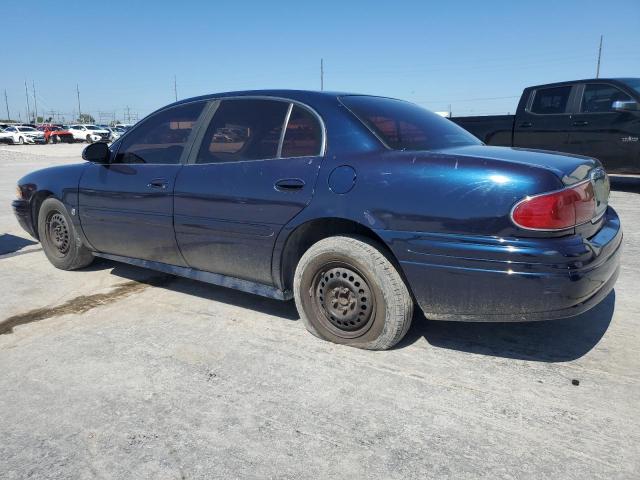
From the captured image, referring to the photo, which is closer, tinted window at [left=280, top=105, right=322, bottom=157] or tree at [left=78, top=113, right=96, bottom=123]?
tinted window at [left=280, top=105, right=322, bottom=157]

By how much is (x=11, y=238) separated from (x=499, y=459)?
6098mm

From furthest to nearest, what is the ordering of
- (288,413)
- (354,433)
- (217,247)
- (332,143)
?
(217,247)
(332,143)
(288,413)
(354,433)

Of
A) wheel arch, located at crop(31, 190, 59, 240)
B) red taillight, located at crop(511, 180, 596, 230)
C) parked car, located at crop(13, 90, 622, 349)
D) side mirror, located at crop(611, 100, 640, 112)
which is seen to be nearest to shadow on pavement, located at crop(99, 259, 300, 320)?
parked car, located at crop(13, 90, 622, 349)

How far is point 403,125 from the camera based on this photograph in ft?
10.6

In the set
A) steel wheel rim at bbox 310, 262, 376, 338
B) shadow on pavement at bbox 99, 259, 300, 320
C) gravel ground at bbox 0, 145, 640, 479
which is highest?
steel wheel rim at bbox 310, 262, 376, 338

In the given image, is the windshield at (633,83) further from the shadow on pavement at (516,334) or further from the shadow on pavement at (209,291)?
the shadow on pavement at (209,291)

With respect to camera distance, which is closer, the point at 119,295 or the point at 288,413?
the point at 288,413

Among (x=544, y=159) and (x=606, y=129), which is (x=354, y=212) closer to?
(x=544, y=159)

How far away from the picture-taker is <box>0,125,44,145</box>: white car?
39750 mm

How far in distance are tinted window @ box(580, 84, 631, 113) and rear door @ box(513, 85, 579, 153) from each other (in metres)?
0.21

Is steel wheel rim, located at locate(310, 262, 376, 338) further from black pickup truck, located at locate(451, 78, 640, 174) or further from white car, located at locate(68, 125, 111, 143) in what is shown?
white car, located at locate(68, 125, 111, 143)

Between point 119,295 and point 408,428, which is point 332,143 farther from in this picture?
point 119,295

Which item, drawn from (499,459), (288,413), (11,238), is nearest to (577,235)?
(499,459)

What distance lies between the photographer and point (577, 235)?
247 centimetres
